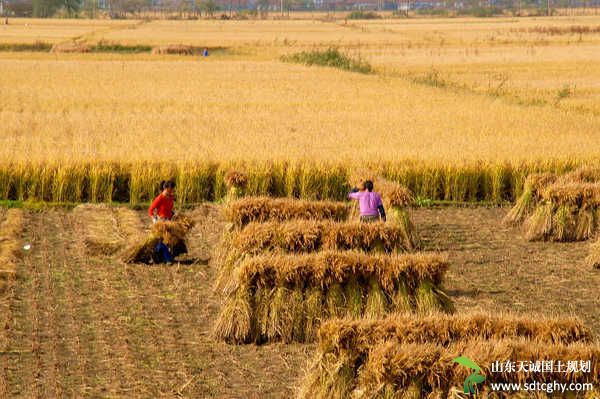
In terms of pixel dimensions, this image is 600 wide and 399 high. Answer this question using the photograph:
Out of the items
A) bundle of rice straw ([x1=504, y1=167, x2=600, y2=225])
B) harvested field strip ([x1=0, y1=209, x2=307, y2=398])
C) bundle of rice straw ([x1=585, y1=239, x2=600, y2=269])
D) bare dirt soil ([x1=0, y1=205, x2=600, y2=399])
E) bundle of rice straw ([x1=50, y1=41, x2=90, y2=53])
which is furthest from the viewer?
bundle of rice straw ([x1=50, y1=41, x2=90, y2=53])

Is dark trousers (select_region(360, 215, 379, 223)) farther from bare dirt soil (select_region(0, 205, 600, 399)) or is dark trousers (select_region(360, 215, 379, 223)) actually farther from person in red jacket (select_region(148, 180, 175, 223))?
person in red jacket (select_region(148, 180, 175, 223))

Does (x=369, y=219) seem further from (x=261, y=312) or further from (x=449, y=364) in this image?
(x=449, y=364)

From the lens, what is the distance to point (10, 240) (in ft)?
52.7

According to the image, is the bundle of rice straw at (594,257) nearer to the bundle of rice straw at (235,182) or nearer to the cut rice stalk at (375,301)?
the cut rice stalk at (375,301)

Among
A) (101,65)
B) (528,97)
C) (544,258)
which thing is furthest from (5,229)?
(101,65)

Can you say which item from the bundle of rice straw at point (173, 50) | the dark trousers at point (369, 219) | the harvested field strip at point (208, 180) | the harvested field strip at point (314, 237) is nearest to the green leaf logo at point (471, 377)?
the harvested field strip at point (314, 237)

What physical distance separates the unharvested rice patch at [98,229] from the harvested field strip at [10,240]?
35.3 inches

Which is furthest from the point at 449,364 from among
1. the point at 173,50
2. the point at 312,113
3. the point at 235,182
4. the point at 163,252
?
the point at 173,50

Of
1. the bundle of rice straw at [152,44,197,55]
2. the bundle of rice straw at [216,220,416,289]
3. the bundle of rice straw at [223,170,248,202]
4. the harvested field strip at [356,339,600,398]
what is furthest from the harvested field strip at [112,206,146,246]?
the bundle of rice straw at [152,44,197,55]

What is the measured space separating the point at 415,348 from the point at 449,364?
281 mm

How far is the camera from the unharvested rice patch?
50.2ft

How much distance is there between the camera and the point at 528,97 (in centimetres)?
4006

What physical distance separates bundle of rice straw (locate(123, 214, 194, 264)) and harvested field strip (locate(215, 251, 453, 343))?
3.42m

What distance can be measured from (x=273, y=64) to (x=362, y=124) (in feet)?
90.0
